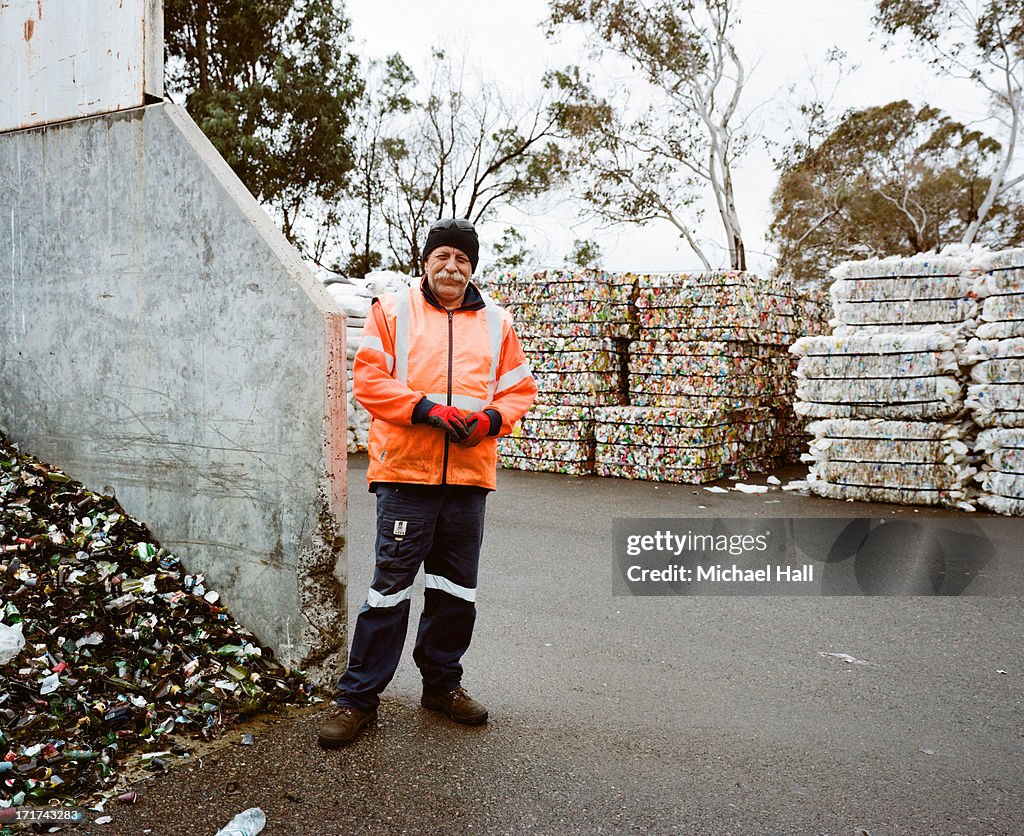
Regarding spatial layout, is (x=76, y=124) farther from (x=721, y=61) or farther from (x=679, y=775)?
(x=721, y=61)

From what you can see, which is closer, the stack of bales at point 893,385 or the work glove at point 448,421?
the work glove at point 448,421

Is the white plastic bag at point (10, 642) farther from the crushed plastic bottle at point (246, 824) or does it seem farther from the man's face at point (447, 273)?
the man's face at point (447, 273)

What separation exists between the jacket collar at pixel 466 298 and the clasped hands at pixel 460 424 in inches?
17.8

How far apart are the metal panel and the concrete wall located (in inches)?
4.3

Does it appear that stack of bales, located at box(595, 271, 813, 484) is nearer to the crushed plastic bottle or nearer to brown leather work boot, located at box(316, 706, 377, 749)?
brown leather work boot, located at box(316, 706, 377, 749)

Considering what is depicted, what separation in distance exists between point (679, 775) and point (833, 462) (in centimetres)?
700

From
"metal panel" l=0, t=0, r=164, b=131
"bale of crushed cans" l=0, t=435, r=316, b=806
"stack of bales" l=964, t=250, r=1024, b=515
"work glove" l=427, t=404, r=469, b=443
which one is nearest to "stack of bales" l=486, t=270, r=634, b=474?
"stack of bales" l=964, t=250, r=1024, b=515

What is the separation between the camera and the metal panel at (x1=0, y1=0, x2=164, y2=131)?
14.0 feet

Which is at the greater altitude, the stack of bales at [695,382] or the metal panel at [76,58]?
the metal panel at [76,58]

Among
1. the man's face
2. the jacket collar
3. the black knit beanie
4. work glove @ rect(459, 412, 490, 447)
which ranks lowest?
work glove @ rect(459, 412, 490, 447)

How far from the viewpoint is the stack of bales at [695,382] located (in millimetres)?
10703

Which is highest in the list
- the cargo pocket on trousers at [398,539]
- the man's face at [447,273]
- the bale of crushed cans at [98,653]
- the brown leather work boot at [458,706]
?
the man's face at [447,273]

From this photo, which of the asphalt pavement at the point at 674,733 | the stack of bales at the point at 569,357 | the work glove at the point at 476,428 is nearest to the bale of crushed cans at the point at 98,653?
the asphalt pavement at the point at 674,733

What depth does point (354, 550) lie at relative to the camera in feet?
23.5
